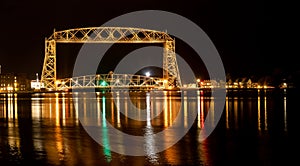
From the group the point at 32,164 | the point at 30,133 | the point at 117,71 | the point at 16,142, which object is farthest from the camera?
the point at 117,71

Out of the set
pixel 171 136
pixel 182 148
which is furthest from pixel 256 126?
pixel 182 148

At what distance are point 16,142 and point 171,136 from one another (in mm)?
3101

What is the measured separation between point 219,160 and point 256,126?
5010mm

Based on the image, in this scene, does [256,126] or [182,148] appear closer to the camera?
[182,148]

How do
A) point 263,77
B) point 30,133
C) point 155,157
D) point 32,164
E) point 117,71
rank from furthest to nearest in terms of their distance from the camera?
point 117,71, point 263,77, point 30,133, point 155,157, point 32,164

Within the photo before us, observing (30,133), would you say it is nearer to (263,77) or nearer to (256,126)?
(256,126)

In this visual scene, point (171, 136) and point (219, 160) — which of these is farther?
point (171, 136)

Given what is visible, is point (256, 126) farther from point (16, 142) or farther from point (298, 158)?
point (16, 142)

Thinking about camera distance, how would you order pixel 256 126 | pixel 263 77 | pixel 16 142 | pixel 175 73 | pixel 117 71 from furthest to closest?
pixel 117 71 < pixel 263 77 < pixel 175 73 < pixel 256 126 < pixel 16 142

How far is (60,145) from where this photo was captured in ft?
27.5

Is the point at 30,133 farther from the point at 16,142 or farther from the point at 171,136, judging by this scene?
the point at 171,136

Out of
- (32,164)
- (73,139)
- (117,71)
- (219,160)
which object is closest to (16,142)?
(73,139)

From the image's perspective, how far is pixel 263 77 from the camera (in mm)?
80375

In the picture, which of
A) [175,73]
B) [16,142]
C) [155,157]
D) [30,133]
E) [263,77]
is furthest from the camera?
[263,77]
